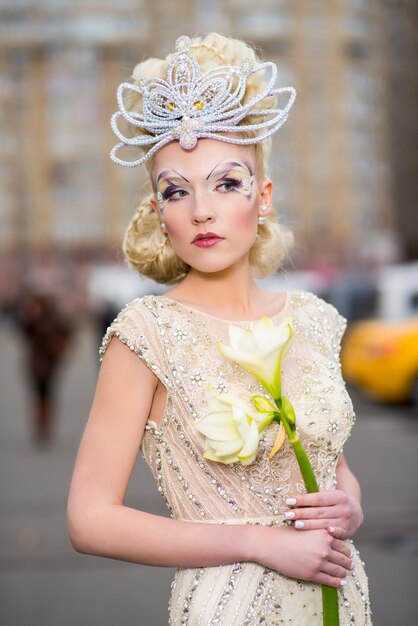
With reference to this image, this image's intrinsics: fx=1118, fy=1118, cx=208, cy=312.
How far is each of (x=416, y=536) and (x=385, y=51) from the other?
175 ft

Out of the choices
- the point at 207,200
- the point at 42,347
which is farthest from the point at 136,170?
the point at 207,200

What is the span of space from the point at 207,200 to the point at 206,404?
40 cm

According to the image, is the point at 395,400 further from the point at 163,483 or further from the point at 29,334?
the point at 163,483

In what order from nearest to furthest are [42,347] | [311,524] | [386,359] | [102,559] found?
[311,524], [102,559], [42,347], [386,359]

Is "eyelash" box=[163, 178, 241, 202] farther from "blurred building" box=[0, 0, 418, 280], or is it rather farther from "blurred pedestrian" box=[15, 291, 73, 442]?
"blurred building" box=[0, 0, 418, 280]

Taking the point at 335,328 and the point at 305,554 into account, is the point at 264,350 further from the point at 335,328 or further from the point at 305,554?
the point at 335,328

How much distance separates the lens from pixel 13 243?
2680 inches

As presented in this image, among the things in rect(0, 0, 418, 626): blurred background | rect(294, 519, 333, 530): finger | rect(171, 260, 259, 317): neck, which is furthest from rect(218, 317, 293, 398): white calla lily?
rect(0, 0, 418, 626): blurred background

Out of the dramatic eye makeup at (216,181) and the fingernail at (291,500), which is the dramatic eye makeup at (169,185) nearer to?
the dramatic eye makeup at (216,181)

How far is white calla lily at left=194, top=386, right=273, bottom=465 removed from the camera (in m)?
1.95

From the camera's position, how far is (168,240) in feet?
8.00

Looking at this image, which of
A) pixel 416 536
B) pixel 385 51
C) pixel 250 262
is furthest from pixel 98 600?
pixel 385 51

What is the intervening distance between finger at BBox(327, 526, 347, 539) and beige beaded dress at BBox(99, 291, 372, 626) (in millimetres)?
134

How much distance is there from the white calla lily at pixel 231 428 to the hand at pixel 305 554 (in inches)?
7.7
